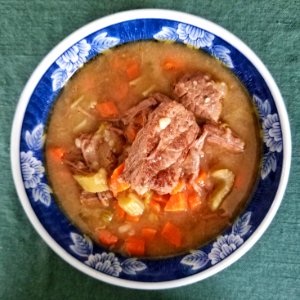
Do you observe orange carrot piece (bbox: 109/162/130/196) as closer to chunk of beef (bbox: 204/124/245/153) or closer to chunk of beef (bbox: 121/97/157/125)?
chunk of beef (bbox: 121/97/157/125)

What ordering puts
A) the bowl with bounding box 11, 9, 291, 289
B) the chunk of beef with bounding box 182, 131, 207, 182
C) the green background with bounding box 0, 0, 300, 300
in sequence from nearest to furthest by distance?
the bowl with bounding box 11, 9, 291, 289 < the chunk of beef with bounding box 182, 131, 207, 182 < the green background with bounding box 0, 0, 300, 300

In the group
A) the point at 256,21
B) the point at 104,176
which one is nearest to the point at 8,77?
the point at 104,176

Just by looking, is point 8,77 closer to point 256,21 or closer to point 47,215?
point 47,215

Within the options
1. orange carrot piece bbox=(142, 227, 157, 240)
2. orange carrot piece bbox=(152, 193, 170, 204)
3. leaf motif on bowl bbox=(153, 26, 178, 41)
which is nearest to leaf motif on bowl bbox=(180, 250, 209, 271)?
orange carrot piece bbox=(142, 227, 157, 240)

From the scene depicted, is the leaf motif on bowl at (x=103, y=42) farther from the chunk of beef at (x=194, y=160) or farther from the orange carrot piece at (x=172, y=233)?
the orange carrot piece at (x=172, y=233)

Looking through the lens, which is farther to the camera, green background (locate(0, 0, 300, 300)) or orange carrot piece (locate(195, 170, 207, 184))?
green background (locate(0, 0, 300, 300))

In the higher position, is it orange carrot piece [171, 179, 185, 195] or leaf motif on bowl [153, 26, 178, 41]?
leaf motif on bowl [153, 26, 178, 41]
